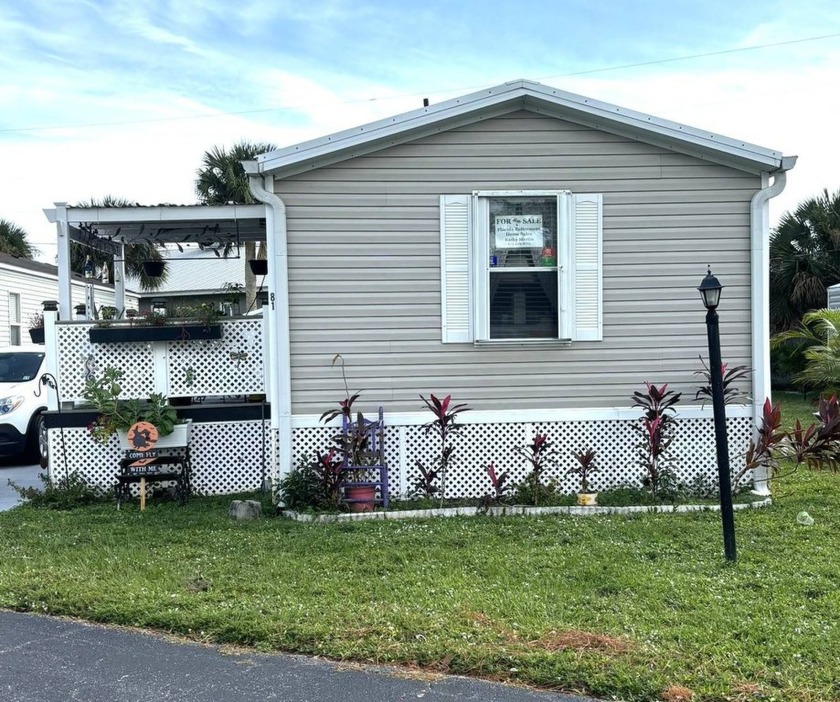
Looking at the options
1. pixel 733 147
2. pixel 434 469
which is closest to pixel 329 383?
pixel 434 469

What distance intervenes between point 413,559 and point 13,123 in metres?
20.7

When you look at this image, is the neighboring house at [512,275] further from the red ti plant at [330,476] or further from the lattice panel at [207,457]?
the lattice panel at [207,457]

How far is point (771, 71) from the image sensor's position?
608 inches

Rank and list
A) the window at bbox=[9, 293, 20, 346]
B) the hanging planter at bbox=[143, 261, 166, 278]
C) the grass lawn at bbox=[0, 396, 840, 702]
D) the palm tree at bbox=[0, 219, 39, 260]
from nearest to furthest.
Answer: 1. the grass lawn at bbox=[0, 396, 840, 702]
2. the hanging planter at bbox=[143, 261, 166, 278]
3. the window at bbox=[9, 293, 20, 346]
4. the palm tree at bbox=[0, 219, 39, 260]

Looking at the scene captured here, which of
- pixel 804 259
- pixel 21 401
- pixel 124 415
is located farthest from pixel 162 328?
pixel 804 259

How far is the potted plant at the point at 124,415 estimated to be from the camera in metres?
7.32

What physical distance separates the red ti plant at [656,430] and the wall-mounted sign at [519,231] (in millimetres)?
1705

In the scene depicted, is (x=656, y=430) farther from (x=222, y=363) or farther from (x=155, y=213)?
(x=155, y=213)

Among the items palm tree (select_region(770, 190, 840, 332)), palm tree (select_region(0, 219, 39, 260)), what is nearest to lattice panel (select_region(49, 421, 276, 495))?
palm tree (select_region(770, 190, 840, 332))

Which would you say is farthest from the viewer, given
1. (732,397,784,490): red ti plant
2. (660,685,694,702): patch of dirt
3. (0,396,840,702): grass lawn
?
(732,397,784,490): red ti plant

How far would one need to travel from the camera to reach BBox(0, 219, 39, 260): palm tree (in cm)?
2301

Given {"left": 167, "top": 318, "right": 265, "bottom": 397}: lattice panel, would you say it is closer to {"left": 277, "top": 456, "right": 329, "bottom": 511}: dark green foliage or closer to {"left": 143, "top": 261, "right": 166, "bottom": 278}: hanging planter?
{"left": 277, "top": 456, "right": 329, "bottom": 511}: dark green foliage

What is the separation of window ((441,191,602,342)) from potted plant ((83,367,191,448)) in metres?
2.84

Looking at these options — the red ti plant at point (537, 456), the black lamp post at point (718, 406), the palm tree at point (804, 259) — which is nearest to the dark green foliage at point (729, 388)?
the red ti plant at point (537, 456)
